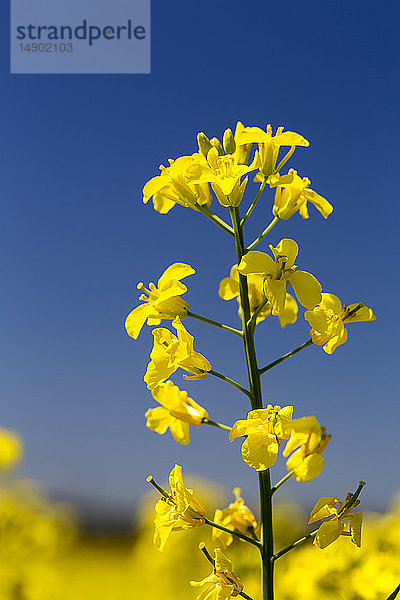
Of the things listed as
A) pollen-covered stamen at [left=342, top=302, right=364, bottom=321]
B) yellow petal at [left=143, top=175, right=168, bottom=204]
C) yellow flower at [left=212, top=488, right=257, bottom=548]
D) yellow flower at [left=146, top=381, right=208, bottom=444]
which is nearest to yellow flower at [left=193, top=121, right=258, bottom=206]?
yellow petal at [left=143, top=175, right=168, bottom=204]

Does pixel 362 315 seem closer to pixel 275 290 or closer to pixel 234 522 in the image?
pixel 275 290

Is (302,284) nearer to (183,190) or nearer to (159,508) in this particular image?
(183,190)

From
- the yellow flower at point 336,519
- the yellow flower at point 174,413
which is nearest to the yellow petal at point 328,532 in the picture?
the yellow flower at point 336,519

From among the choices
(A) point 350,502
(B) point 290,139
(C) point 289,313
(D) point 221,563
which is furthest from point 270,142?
(D) point 221,563

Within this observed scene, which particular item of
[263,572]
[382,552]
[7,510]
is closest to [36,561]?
[7,510]

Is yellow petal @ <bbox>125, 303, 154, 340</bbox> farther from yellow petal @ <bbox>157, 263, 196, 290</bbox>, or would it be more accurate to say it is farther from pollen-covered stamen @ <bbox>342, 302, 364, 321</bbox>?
pollen-covered stamen @ <bbox>342, 302, 364, 321</bbox>
